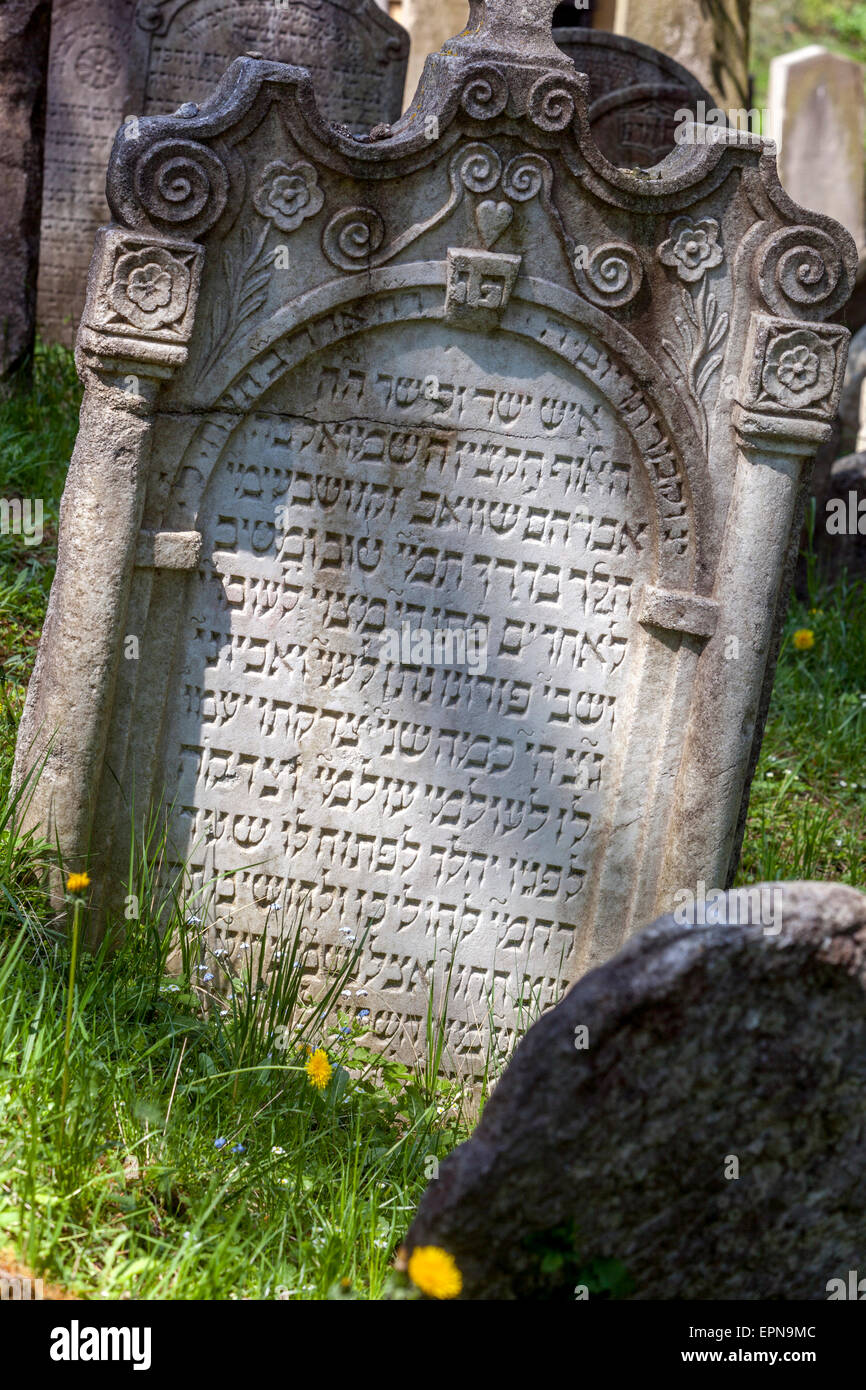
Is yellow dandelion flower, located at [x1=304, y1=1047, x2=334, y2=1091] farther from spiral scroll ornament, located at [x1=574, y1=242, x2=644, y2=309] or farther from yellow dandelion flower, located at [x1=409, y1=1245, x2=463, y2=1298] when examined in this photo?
spiral scroll ornament, located at [x1=574, y1=242, x2=644, y2=309]

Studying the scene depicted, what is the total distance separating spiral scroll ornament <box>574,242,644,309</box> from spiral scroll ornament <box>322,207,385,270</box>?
0.46m

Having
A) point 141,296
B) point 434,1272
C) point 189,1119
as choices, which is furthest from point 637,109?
point 434,1272

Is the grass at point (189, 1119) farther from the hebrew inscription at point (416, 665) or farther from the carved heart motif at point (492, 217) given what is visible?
the carved heart motif at point (492, 217)

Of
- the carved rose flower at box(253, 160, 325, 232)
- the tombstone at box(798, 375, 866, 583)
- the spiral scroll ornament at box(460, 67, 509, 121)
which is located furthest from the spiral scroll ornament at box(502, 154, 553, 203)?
the tombstone at box(798, 375, 866, 583)

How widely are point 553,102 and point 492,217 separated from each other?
0.91ft

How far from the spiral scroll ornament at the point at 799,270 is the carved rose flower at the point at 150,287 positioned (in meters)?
1.30

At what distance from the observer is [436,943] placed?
11.0 feet

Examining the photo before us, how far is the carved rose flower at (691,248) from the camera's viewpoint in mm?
3105

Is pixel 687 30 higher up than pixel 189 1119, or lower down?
higher up

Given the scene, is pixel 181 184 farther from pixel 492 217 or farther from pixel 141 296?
pixel 492 217

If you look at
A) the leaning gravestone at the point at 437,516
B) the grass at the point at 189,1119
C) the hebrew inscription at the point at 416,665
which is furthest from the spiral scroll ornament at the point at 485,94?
the grass at the point at 189,1119

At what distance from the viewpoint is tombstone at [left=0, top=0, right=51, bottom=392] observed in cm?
519

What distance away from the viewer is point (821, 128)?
524 inches

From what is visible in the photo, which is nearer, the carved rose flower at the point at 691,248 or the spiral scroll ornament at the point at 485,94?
the spiral scroll ornament at the point at 485,94
